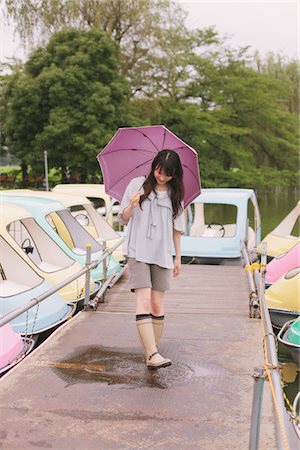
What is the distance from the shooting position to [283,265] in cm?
974

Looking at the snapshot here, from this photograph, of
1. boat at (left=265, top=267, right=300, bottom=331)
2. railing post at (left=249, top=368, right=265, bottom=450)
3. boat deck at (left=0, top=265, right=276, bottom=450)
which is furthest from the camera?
boat at (left=265, top=267, right=300, bottom=331)

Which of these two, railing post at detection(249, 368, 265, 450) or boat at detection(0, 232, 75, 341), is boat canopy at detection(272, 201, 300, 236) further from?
railing post at detection(249, 368, 265, 450)

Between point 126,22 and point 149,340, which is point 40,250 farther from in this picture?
point 126,22

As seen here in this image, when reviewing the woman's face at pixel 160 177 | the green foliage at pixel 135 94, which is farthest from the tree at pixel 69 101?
the woman's face at pixel 160 177

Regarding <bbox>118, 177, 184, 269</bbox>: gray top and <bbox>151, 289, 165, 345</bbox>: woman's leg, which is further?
<bbox>151, 289, 165, 345</bbox>: woman's leg

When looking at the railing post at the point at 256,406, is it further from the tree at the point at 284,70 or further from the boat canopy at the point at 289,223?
the tree at the point at 284,70

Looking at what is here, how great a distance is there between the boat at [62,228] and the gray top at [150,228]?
4609mm

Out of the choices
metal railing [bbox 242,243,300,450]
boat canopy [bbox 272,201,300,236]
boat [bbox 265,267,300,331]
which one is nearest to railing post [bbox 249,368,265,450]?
metal railing [bbox 242,243,300,450]

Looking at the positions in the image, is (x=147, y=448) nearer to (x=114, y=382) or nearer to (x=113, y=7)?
(x=114, y=382)

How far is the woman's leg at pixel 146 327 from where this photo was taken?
4.60m

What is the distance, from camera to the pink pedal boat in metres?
5.62

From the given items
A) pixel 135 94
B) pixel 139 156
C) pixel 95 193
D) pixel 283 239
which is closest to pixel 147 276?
pixel 139 156

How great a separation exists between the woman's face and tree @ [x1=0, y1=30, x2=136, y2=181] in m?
20.1

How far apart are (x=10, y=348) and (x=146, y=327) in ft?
6.12
